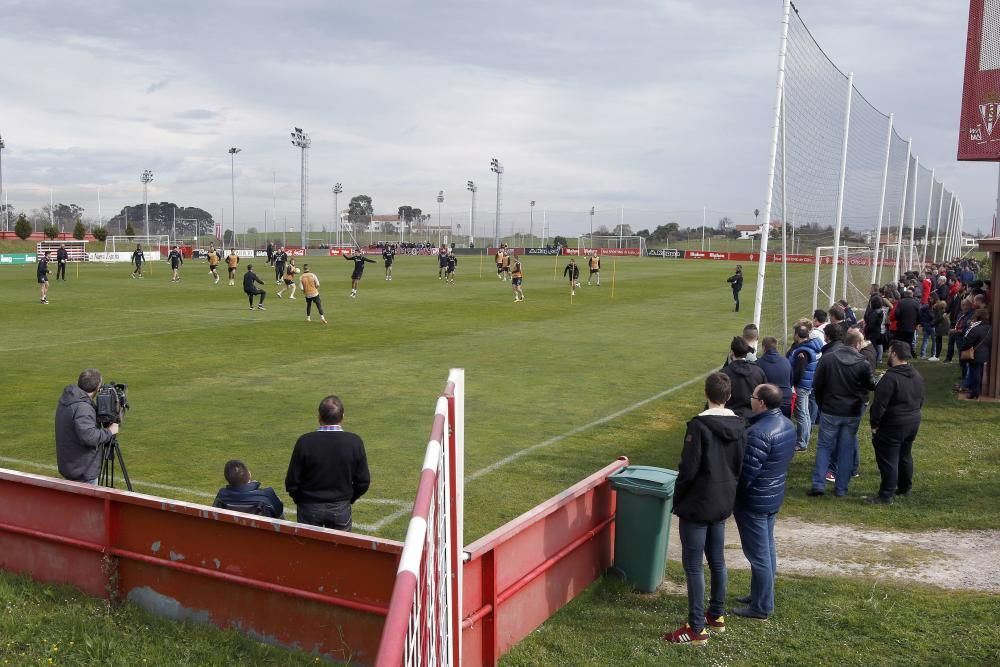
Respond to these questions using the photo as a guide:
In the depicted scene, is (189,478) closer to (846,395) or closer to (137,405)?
(137,405)

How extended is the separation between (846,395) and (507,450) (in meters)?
4.13

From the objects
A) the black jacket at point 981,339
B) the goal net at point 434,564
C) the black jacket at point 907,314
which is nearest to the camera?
the goal net at point 434,564

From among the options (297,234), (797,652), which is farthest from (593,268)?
(297,234)

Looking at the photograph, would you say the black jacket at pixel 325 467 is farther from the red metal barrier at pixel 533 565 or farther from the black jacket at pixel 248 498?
the red metal barrier at pixel 533 565

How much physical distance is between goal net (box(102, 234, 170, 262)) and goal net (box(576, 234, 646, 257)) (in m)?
44.0

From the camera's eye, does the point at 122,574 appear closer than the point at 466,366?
Yes

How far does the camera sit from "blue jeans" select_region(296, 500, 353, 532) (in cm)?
631

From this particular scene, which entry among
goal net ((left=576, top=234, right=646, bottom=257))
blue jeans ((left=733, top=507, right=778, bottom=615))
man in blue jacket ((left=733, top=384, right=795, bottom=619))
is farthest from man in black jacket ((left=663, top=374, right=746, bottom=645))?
goal net ((left=576, top=234, right=646, bottom=257))

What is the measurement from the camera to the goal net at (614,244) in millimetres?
97188

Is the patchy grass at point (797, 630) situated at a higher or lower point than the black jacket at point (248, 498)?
lower

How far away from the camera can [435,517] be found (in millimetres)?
3193

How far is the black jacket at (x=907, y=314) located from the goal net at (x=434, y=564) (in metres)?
→ 15.4

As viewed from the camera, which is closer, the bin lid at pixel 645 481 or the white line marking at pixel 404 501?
the bin lid at pixel 645 481

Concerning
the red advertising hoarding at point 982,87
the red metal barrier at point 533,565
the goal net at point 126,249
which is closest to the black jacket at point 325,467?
the red metal barrier at point 533,565
